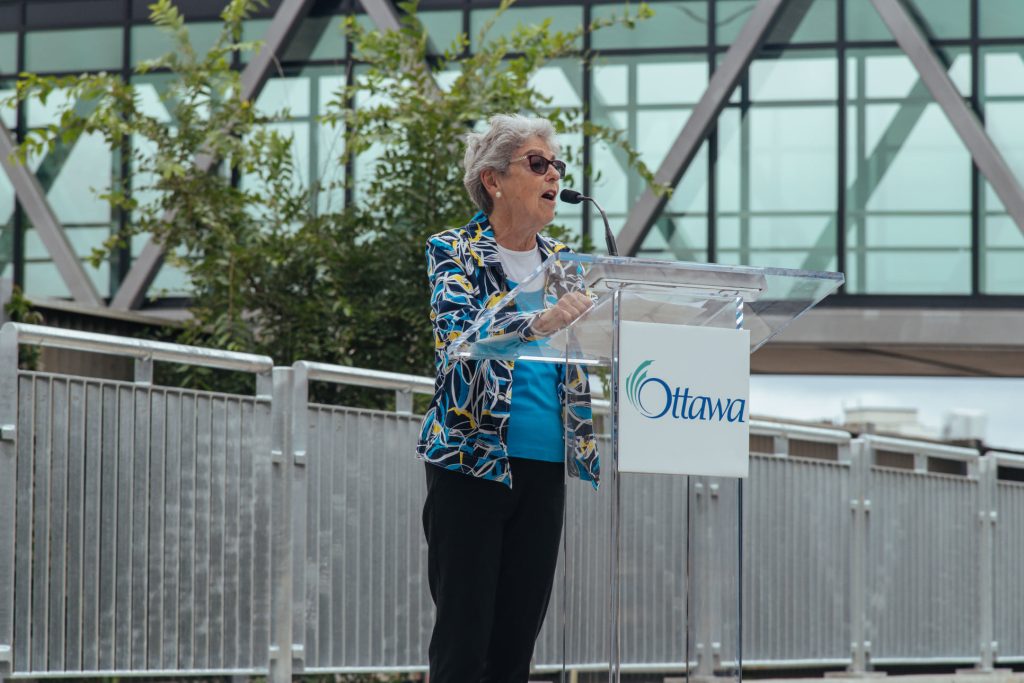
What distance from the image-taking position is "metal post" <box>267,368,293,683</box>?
6555 millimetres

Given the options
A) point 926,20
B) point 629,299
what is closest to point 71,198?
point 926,20

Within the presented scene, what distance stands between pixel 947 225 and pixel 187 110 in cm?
1153

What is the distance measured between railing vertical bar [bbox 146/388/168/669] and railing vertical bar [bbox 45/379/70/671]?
42 cm

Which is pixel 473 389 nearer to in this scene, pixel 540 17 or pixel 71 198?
pixel 540 17

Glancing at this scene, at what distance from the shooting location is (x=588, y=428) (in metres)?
3.80

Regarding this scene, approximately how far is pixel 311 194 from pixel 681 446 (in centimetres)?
853

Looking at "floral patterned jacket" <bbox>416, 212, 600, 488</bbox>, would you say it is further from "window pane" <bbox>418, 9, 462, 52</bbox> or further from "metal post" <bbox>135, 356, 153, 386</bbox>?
"window pane" <bbox>418, 9, 462, 52</bbox>

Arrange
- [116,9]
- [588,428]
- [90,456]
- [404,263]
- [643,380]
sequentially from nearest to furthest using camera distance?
[643,380], [588,428], [90,456], [404,263], [116,9]

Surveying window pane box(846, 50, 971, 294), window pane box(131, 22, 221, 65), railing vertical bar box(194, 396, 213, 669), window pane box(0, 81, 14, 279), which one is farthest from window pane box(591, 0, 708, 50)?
railing vertical bar box(194, 396, 213, 669)

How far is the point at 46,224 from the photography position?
20.5m

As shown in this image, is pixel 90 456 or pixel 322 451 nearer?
pixel 90 456

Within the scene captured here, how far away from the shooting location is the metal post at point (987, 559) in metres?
10.6

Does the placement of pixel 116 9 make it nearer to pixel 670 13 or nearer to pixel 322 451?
pixel 670 13

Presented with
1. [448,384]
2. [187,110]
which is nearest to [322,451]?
[448,384]
